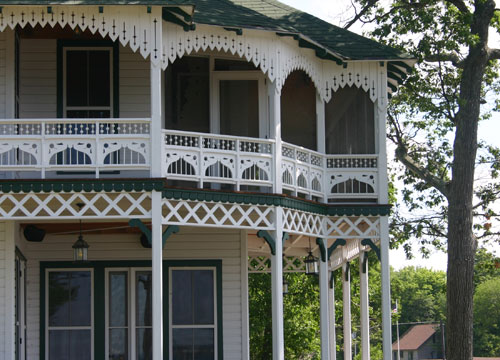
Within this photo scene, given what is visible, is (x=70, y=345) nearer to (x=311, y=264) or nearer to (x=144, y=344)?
(x=144, y=344)

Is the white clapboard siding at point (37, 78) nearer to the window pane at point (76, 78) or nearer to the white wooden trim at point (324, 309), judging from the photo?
the window pane at point (76, 78)

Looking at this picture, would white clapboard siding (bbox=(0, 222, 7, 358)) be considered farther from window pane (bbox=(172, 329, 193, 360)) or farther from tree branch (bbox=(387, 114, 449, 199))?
tree branch (bbox=(387, 114, 449, 199))

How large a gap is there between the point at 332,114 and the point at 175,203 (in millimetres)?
6261

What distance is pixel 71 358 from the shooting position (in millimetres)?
23266

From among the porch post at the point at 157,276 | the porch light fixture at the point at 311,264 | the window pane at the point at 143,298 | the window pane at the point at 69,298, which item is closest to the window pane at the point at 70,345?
the window pane at the point at 69,298

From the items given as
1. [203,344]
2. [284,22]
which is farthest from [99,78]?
[203,344]

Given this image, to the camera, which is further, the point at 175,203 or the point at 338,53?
the point at 338,53

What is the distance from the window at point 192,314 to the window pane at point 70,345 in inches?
67.9

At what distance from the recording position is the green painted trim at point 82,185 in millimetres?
19891

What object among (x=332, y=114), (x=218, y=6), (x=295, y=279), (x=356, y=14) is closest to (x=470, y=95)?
(x=356, y=14)

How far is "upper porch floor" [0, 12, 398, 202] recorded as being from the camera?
20.5 meters

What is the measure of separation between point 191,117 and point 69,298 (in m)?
4.53

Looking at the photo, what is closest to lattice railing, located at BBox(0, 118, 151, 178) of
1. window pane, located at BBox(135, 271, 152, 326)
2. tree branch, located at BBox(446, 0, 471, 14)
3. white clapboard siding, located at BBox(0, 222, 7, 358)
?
white clapboard siding, located at BBox(0, 222, 7, 358)

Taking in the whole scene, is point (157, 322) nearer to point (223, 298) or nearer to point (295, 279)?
point (223, 298)
